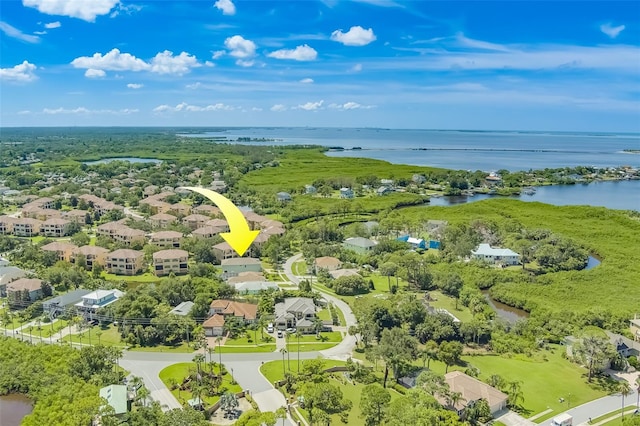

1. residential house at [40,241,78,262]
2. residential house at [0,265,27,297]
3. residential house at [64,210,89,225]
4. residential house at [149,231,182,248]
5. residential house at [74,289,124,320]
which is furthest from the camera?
residential house at [64,210,89,225]

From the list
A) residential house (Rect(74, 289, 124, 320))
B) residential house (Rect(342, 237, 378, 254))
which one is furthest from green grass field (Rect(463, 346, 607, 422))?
residential house (Rect(74, 289, 124, 320))

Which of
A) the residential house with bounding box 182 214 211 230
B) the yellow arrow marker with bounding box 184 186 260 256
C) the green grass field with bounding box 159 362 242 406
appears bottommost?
the green grass field with bounding box 159 362 242 406

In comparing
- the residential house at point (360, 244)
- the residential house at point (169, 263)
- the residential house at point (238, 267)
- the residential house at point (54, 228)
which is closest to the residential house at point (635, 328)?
the residential house at point (360, 244)

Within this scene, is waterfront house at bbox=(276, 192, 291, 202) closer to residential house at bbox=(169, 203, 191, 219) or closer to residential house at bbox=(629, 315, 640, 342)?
residential house at bbox=(169, 203, 191, 219)

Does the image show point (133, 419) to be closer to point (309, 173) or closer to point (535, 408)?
point (535, 408)

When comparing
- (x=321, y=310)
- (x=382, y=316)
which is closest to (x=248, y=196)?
(x=321, y=310)

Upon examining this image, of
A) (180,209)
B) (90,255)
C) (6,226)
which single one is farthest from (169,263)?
(6,226)

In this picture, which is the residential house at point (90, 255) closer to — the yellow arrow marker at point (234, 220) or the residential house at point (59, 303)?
the residential house at point (59, 303)
